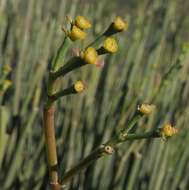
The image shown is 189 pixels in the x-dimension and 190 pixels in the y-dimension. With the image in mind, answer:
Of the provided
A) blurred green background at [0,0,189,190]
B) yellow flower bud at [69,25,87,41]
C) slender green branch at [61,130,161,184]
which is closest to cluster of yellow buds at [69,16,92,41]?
yellow flower bud at [69,25,87,41]

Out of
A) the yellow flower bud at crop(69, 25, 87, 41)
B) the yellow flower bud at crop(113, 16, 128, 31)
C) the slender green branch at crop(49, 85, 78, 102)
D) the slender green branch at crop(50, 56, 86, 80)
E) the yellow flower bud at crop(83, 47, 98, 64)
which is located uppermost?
the yellow flower bud at crop(113, 16, 128, 31)

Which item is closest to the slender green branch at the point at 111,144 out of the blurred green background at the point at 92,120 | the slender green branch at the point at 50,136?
the slender green branch at the point at 50,136

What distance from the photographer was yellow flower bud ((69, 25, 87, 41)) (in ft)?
1.33

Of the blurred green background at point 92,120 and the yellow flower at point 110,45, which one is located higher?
the yellow flower at point 110,45

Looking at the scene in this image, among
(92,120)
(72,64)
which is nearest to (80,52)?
(72,64)

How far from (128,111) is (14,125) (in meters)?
0.21

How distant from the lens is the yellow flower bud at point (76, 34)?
0.41 metres

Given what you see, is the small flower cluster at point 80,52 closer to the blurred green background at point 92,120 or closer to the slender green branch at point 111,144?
the slender green branch at point 111,144

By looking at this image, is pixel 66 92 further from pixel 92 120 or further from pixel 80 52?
pixel 92 120

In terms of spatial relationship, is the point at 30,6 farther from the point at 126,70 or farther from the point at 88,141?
the point at 88,141

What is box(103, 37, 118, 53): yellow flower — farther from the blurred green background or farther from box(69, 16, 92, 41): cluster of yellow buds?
the blurred green background

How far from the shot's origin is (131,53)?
104cm

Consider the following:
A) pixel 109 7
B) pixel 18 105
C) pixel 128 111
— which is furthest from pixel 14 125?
pixel 109 7

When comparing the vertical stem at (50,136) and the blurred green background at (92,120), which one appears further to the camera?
the blurred green background at (92,120)
